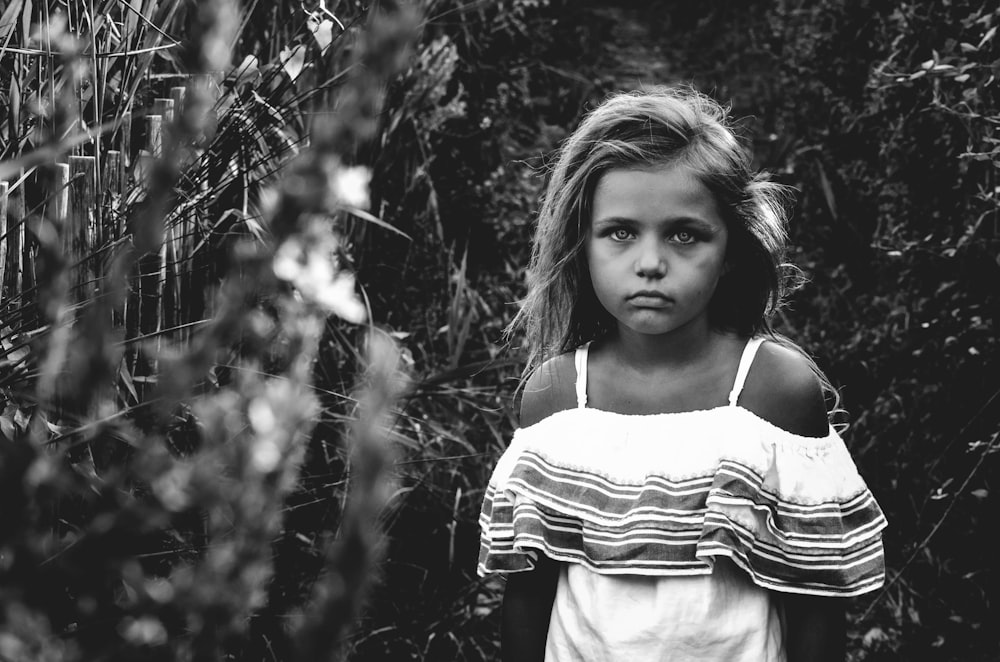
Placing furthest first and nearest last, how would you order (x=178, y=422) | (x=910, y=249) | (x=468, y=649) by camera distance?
(x=910, y=249), (x=468, y=649), (x=178, y=422)

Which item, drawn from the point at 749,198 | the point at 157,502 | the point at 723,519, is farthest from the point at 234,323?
the point at 749,198

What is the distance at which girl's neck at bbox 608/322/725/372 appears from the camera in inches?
67.6

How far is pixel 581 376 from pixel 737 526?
1.35ft

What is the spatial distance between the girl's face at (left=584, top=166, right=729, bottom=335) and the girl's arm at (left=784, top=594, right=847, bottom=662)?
0.48 metres

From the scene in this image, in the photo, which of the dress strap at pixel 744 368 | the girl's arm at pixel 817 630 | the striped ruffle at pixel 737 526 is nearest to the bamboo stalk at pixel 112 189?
the striped ruffle at pixel 737 526

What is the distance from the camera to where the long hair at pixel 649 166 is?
1.71 metres

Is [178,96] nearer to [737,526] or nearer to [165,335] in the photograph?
[165,335]

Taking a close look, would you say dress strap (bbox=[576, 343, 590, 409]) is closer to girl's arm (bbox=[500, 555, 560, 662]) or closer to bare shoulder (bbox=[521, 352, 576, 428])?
bare shoulder (bbox=[521, 352, 576, 428])

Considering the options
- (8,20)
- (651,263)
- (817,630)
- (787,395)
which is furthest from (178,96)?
(817,630)

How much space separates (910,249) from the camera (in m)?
2.71

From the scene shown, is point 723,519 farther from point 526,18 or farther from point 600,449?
point 526,18

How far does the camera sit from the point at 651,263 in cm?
159

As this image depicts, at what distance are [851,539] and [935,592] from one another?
130cm

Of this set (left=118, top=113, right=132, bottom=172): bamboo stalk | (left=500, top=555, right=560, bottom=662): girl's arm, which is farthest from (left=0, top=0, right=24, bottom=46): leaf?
(left=500, top=555, right=560, bottom=662): girl's arm
